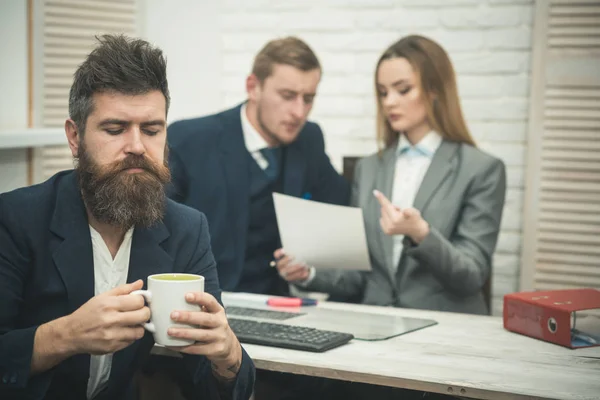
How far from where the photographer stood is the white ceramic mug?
141 cm

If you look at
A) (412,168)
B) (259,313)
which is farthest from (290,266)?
(412,168)

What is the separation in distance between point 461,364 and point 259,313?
64 centimetres

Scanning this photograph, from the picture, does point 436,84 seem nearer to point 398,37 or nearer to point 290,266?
point 398,37

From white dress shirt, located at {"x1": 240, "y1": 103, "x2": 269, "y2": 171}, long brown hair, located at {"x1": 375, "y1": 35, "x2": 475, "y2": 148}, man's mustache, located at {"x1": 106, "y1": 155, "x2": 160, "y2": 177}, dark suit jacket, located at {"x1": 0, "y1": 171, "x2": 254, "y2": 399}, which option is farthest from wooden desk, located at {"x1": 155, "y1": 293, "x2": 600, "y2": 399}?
white dress shirt, located at {"x1": 240, "y1": 103, "x2": 269, "y2": 171}

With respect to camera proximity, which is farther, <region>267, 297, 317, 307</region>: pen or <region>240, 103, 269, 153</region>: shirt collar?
<region>240, 103, 269, 153</region>: shirt collar

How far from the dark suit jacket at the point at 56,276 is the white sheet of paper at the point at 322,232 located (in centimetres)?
69

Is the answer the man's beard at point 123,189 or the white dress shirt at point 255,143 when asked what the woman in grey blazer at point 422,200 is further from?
the man's beard at point 123,189

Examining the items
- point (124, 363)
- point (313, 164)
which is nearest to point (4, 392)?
point (124, 363)

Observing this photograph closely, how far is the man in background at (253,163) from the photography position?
2.73 metres

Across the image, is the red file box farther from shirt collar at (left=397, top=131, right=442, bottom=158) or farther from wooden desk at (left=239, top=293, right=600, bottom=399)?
shirt collar at (left=397, top=131, right=442, bottom=158)

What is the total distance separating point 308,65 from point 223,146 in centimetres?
42

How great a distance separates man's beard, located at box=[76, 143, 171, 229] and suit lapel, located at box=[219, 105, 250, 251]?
107 cm

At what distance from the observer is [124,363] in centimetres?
168

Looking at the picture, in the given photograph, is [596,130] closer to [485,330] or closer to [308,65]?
[308,65]
